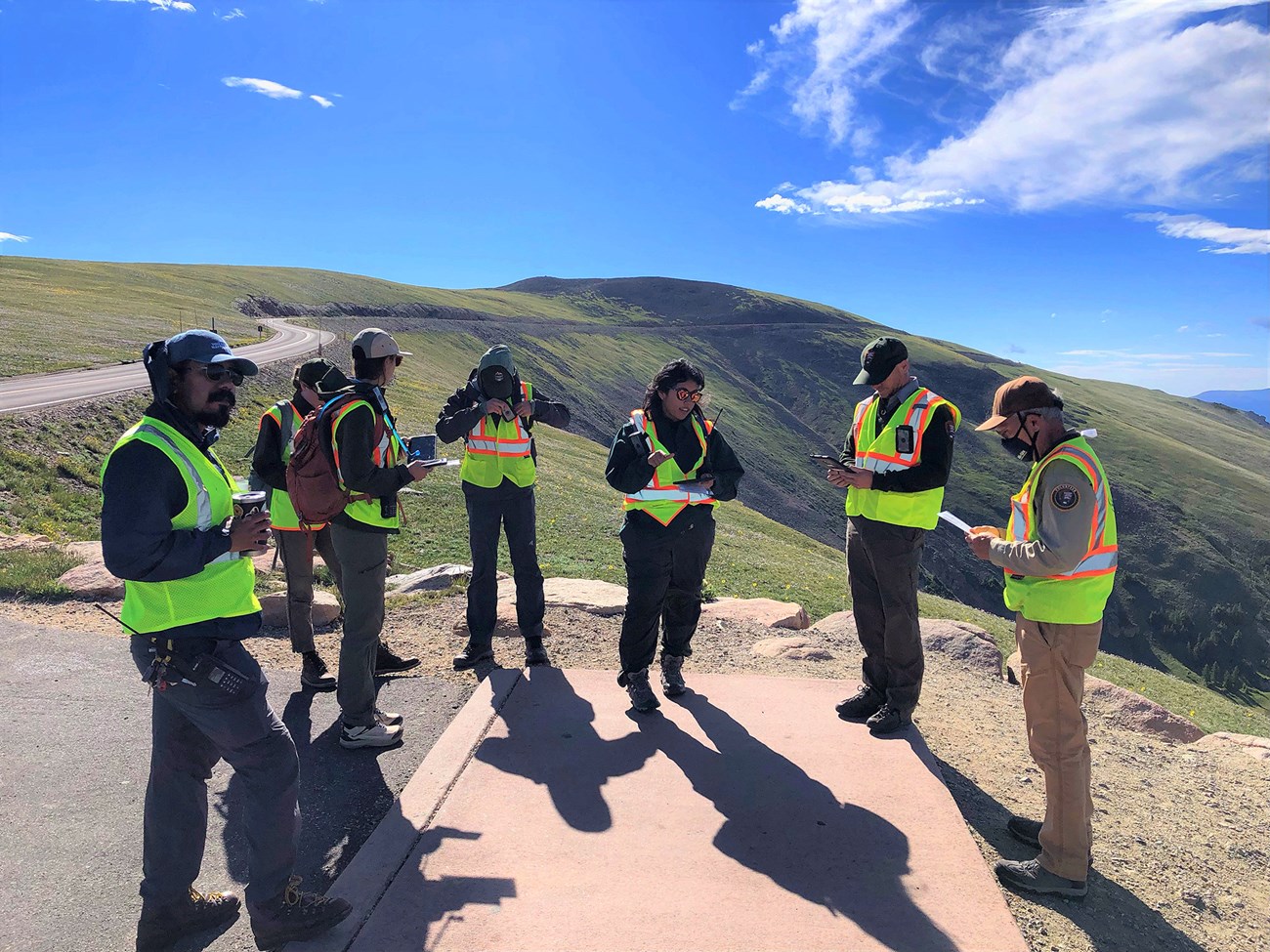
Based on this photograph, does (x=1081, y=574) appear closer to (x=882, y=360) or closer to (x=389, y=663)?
(x=882, y=360)

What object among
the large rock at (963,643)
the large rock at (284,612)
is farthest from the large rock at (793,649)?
the large rock at (284,612)

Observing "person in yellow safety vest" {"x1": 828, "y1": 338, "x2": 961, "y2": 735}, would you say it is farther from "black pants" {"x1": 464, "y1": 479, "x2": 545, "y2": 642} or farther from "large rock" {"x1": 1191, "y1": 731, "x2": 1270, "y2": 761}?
"large rock" {"x1": 1191, "y1": 731, "x2": 1270, "y2": 761}

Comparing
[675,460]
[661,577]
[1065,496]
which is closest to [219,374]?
[675,460]

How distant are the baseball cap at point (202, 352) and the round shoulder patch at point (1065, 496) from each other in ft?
12.2

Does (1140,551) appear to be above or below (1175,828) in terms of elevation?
below

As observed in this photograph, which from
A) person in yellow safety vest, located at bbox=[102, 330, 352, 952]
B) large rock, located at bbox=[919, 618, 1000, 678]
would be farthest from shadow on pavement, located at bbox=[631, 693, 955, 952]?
large rock, located at bbox=[919, 618, 1000, 678]

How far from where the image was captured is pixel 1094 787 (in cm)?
477

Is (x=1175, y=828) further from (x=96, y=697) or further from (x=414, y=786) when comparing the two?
(x=96, y=697)

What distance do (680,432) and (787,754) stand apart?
7.55 ft

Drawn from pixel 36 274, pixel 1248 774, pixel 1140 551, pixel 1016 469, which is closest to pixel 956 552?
pixel 1140 551

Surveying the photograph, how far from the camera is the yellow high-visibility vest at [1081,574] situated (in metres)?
3.57

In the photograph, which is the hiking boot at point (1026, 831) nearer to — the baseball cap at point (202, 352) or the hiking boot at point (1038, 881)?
the hiking boot at point (1038, 881)

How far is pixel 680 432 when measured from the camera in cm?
515

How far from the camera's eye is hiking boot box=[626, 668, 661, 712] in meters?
5.22
